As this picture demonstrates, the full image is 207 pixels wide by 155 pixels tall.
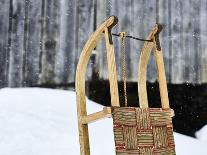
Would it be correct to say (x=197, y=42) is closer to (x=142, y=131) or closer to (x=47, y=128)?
(x=47, y=128)

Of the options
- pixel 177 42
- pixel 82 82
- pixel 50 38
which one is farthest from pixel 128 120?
pixel 50 38

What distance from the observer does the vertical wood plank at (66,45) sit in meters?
5.71

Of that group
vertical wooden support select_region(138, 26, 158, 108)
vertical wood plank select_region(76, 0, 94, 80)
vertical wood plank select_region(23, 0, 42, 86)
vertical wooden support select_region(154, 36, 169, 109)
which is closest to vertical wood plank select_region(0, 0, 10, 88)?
vertical wood plank select_region(23, 0, 42, 86)

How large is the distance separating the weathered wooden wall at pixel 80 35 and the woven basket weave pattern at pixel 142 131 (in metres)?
2.44

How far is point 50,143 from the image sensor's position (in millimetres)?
4344

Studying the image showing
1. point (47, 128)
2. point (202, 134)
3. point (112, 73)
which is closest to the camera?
point (112, 73)

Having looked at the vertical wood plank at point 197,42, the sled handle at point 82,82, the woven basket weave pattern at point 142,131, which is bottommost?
the woven basket weave pattern at point 142,131

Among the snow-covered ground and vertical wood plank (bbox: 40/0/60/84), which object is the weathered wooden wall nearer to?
vertical wood plank (bbox: 40/0/60/84)

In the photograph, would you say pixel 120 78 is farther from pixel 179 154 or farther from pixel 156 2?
pixel 179 154

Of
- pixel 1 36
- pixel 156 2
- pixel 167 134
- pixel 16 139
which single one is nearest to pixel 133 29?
pixel 156 2

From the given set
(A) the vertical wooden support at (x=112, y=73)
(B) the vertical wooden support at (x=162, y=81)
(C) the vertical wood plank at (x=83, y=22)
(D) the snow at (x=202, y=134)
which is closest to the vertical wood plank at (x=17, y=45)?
(C) the vertical wood plank at (x=83, y=22)

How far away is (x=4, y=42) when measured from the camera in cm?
595

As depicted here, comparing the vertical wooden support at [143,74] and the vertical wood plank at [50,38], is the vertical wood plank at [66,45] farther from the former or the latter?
the vertical wooden support at [143,74]

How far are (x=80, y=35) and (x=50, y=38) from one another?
388mm
